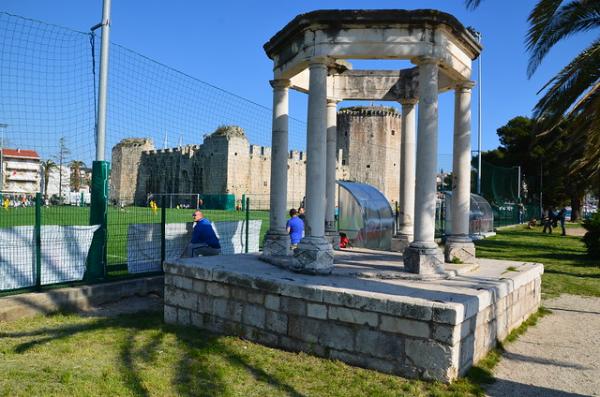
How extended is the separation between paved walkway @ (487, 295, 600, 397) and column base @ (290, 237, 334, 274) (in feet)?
8.12

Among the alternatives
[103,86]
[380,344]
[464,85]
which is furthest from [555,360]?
[103,86]

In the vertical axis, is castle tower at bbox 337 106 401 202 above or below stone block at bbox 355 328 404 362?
above

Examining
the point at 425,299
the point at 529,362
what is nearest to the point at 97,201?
the point at 425,299

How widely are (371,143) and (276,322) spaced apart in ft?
151

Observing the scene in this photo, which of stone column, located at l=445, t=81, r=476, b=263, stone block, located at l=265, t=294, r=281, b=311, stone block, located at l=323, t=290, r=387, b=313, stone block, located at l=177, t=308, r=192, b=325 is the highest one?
stone column, located at l=445, t=81, r=476, b=263

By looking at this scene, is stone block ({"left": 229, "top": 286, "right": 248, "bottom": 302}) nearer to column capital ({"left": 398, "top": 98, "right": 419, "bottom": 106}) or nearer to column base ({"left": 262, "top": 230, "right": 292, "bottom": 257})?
column base ({"left": 262, "top": 230, "right": 292, "bottom": 257})

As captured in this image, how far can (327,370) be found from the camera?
206 inches

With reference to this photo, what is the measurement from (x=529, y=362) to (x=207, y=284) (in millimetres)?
4245

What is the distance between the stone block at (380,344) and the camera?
5.08 metres

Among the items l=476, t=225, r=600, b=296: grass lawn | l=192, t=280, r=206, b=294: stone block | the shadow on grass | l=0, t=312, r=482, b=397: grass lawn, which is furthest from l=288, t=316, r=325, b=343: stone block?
l=476, t=225, r=600, b=296: grass lawn

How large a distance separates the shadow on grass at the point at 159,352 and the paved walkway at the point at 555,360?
2.41 m

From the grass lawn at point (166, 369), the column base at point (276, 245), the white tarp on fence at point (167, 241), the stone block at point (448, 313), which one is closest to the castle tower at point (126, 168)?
the white tarp on fence at point (167, 241)

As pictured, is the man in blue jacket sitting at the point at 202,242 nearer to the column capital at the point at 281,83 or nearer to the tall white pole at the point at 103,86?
the tall white pole at the point at 103,86

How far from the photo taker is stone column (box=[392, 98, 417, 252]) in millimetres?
9781
